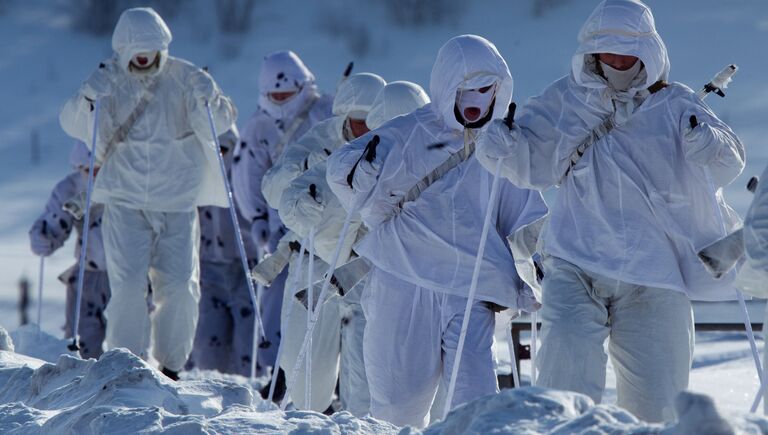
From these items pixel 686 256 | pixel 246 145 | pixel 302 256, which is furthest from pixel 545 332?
pixel 246 145

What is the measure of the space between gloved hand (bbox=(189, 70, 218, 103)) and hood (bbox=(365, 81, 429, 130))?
192 cm

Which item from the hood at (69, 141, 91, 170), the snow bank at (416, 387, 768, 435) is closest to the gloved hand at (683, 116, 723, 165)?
the snow bank at (416, 387, 768, 435)

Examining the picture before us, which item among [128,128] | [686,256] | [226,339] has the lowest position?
[226,339]

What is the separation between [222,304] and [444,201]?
743 cm

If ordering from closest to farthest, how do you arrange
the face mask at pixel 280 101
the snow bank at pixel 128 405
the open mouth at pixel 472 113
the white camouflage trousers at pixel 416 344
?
the snow bank at pixel 128 405
the white camouflage trousers at pixel 416 344
the open mouth at pixel 472 113
the face mask at pixel 280 101

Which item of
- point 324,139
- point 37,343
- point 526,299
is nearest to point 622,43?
point 526,299

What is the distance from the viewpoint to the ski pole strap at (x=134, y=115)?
1020 centimetres

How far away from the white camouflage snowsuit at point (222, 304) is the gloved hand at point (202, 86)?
367cm

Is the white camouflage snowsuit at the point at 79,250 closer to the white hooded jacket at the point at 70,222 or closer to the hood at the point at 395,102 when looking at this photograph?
the white hooded jacket at the point at 70,222

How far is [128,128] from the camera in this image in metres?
10.3

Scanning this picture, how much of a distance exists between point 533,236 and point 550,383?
86 cm

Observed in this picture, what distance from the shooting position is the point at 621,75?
20.9ft

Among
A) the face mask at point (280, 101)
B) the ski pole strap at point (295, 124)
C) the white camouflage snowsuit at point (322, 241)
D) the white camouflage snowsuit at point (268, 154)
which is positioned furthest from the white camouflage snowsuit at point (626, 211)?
the face mask at point (280, 101)

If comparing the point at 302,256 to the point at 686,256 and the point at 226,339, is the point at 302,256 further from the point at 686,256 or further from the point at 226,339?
the point at 226,339
